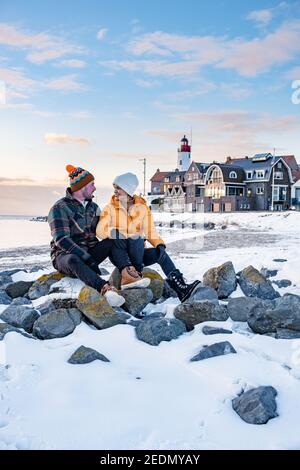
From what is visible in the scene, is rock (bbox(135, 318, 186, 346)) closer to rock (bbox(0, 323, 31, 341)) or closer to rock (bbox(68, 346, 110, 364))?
rock (bbox(68, 346, 110, 364))

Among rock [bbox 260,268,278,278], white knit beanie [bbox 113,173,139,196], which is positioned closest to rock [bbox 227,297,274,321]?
white knit beanie [bbox 113,173,139,196]

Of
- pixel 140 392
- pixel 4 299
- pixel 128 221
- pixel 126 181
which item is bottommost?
pixel 140 392

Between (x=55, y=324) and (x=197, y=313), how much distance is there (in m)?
1.52

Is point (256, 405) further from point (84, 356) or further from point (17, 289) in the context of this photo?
point (17, 289)

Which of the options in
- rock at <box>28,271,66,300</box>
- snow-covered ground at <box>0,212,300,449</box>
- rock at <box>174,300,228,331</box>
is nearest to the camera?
snow-covered ground at <box>0,212,300,449</box>

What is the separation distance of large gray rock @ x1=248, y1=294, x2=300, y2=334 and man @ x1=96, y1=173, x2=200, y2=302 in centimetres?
116

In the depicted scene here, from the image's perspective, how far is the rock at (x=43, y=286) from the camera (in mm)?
5781

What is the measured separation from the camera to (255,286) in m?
→ 6.12

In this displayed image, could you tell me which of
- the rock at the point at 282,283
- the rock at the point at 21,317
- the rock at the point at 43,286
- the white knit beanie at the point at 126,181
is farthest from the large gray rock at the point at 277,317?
the rock at the point at 43,286

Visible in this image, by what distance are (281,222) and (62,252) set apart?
2760 centimetres

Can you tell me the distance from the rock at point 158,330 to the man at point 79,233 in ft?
2.05

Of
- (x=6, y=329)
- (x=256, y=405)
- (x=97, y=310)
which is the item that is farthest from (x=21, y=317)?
(x=256, y=405)

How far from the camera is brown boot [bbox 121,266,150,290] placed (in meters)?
5.09
